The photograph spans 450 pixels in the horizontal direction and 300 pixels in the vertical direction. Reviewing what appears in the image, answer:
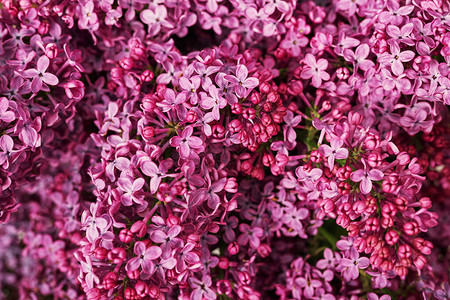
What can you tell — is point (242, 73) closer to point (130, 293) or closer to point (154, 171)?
point (154, 171)

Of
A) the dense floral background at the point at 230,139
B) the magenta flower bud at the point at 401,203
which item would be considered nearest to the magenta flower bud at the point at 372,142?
the dense floral background at the point at 230,139

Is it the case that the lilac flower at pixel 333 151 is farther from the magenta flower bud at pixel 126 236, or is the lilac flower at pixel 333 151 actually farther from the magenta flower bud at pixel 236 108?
the magenta flower bud at pixel 126 236

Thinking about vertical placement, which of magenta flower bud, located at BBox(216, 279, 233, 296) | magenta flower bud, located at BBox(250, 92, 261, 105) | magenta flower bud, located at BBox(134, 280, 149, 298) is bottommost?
magenta flower bud, located at BBox(216, 279, 233, 296)

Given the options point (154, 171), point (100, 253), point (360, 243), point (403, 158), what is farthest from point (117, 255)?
point (403, 158)

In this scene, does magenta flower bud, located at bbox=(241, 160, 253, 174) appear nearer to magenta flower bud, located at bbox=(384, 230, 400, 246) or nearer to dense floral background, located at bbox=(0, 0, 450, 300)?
dense floral background, located at bbox=(0, 0, 450, 300)

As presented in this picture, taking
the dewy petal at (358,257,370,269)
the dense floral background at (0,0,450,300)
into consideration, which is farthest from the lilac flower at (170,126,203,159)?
the dewy petal at (358,257,370,269)

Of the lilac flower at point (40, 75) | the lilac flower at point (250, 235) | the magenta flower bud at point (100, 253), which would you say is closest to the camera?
the magenta flower bud at point (100, 253)
